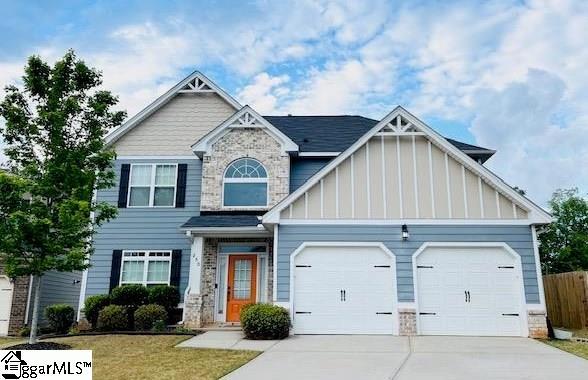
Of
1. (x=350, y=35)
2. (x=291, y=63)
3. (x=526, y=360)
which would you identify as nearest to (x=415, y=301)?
(x=526, y=360)

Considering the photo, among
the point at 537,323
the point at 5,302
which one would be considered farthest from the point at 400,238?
the point at 5,302

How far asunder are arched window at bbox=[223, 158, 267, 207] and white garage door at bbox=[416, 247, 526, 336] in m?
5.65

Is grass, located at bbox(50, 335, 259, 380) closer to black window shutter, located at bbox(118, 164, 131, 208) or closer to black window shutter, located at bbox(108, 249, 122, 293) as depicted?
black window shutter, located at bbox(108, 249, 122, 293)

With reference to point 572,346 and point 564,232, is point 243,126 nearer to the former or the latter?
point 572,346

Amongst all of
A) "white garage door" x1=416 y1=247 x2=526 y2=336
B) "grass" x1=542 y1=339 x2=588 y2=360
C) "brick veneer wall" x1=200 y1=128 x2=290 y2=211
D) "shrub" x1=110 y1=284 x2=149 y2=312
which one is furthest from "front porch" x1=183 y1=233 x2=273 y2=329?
"grass" x1=542 y1=339 x2=588 y2=360

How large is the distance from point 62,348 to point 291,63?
11260 millimetres

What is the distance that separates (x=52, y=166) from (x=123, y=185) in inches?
203

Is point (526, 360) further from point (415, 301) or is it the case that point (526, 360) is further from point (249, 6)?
point (249, 6)

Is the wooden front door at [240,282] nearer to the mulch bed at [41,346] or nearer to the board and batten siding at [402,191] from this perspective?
the board and batten siding at [402,191]

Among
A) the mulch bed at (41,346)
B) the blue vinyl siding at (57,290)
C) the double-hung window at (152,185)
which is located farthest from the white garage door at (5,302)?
the mulch bed at (41,346)

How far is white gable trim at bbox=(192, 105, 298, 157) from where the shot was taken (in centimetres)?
1450

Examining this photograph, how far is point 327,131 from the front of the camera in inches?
656

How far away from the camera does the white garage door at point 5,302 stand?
45.0ft

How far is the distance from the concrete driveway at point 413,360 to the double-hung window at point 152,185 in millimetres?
7095
